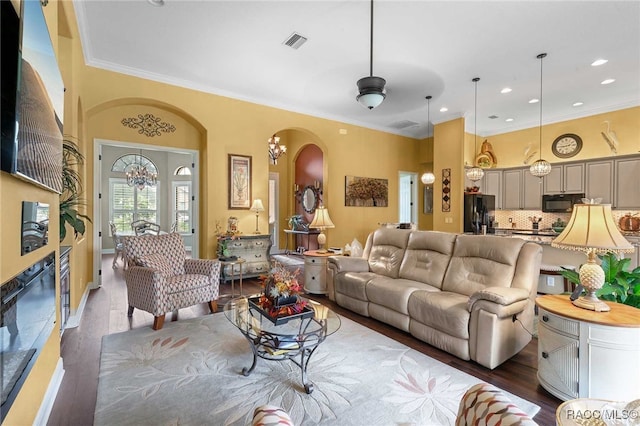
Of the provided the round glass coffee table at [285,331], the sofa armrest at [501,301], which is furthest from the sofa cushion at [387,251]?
the round glass coffee table at [285,331]

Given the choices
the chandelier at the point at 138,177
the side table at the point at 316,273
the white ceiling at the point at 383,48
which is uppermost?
the white ceiling at the point at 383,48

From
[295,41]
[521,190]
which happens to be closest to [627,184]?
[521,190]

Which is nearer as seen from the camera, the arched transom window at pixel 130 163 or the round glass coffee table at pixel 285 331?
the round glass coffee table at pixel 285 331

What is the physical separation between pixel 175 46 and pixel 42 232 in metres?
3.16

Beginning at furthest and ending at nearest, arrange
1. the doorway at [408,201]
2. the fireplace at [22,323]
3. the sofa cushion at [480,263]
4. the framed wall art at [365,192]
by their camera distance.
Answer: the doorway at [408,201], the framed wall art at [365,192], the sofa cushion at [480,263], the fireplace at [22,323]

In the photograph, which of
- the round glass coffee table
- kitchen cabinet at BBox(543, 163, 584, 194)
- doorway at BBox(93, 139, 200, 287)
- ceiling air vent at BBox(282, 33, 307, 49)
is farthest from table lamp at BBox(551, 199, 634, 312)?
doorway at BBox(93, 139, 200, 287)

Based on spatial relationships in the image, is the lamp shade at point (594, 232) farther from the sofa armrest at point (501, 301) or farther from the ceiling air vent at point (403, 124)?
the ceiling air vent at point (403, 124)

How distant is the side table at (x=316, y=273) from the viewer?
469cm

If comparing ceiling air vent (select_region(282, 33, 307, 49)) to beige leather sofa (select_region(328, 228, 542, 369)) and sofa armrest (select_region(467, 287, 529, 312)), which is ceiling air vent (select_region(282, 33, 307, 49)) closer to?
beige leather sofa (select_region(328, 228, 542, 369))

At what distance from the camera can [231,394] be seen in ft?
7.13

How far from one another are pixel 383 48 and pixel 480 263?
2891 millimetres

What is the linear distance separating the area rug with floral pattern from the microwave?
5617 millimetres

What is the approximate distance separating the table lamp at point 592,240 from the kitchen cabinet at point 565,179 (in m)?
5.23

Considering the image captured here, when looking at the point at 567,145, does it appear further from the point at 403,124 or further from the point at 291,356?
the point at 291,356
